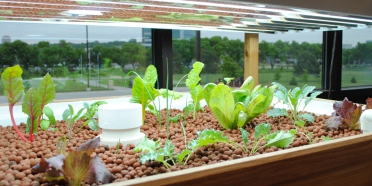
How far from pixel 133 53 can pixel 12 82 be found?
123 centimetres

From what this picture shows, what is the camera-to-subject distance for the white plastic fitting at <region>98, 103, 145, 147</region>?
0.99 meters

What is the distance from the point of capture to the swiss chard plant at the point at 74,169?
63 centimetres

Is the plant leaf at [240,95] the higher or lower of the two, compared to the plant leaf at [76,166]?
higher

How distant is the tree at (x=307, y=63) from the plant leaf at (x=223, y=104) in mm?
2177

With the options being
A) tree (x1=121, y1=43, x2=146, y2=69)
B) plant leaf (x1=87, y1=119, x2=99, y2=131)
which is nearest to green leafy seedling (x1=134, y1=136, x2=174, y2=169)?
plant leaf (x1=87, y1=119, x2=99, y2=131)

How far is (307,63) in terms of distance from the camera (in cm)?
325

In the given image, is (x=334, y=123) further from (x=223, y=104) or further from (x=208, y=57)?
(x=208, y=57)

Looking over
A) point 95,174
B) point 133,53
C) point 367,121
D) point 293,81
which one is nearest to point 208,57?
point 133,53

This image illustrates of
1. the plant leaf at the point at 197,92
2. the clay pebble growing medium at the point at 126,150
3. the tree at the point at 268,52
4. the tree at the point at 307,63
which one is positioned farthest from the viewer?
the tree at the point at 307,63

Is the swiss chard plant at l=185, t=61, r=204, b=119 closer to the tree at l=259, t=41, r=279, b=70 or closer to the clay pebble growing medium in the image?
the clay pebble growing medium

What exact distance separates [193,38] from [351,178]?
1.61m

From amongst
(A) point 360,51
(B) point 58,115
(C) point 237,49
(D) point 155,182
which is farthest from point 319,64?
(D) point 155,182

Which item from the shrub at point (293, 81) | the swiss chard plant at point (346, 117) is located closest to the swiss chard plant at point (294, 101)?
the swiss chard plant at point (346, 117)

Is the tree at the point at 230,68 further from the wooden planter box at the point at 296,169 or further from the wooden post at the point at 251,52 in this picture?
the wooden planter box at the point at 296,169
